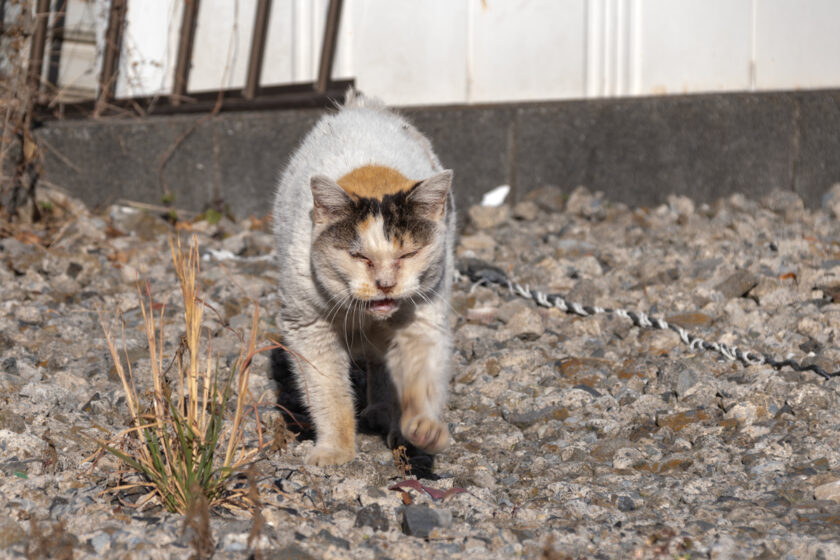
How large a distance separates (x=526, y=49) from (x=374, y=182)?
4327 mm

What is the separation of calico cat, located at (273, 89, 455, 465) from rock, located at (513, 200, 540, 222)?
3.14 meters

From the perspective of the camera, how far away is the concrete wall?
6.47m

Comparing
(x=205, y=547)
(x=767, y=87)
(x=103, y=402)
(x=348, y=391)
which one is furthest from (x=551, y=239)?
(x=205, y=547)

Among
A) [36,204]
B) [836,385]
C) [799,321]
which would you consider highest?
[36,204]

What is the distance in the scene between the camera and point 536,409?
362 centimetres

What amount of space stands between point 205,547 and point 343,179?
1407 millimetres

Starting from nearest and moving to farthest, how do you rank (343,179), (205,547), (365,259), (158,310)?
1. (205,547)
2. (365,259)
3. (343,179)
4. (158,310)

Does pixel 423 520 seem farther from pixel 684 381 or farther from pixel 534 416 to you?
pixel 684 381

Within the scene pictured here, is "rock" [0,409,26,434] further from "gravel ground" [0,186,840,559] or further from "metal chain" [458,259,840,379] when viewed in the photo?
"metal chain" [458,259,840,379]

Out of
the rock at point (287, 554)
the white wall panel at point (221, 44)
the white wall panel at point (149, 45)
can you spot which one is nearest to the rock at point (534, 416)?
the rock at point (287, 554)

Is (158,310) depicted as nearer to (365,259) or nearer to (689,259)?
(365,259)

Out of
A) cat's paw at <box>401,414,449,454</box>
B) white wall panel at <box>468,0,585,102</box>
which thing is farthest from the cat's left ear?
white wall panel at <box>468,0,585,102</box>

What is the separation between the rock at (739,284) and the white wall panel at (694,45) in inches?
91.9

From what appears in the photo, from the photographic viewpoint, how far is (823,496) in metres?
2.75
